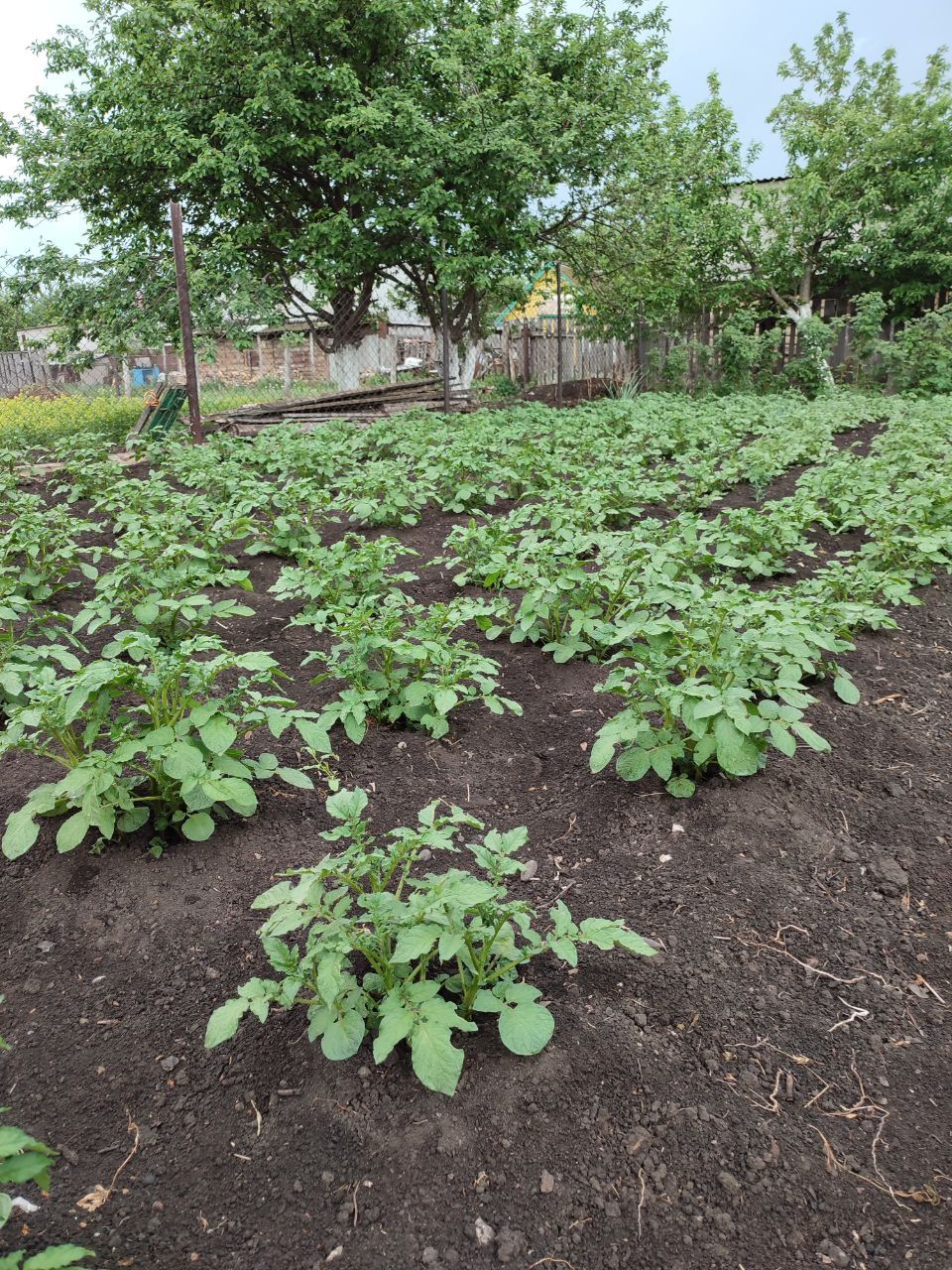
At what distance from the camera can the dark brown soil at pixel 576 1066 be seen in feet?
4.75

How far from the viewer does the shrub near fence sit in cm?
970

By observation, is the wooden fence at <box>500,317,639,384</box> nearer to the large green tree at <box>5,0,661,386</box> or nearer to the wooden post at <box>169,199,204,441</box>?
the large green tree at <box>5,0,661,386</box>

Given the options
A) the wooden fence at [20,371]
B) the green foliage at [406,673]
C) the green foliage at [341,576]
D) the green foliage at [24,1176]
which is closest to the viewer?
the green foliage at [24,1176]

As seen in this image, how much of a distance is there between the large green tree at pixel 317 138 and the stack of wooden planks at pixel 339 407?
1464 mm

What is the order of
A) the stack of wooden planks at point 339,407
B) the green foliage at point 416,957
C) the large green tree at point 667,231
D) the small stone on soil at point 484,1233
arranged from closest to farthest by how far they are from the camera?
1. the small stone on soil at point 484,1233
2. the green foliage at point 416,957
3. the stack of wooden planks at point 339,407
4. the large green tree at point 667,231

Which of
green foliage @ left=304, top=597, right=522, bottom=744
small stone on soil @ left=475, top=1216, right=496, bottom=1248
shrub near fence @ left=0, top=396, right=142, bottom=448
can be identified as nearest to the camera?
small stone on soil @ left=475, top=1216, right=496, bottom=1248

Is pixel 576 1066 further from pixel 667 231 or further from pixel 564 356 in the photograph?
pixel 564 356

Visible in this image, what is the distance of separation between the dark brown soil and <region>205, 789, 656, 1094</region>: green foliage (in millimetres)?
138

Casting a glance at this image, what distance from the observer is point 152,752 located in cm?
219

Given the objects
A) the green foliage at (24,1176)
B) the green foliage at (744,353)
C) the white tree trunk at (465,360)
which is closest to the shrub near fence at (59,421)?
the white tree trunk at (465,360)

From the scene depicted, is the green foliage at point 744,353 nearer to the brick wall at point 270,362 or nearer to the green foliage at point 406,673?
the brick wall at point 270,362

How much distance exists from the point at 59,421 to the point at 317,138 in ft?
16.7

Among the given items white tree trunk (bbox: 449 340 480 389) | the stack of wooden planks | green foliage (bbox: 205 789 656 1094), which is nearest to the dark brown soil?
green foliage (bbox: 205 789 656 1094)

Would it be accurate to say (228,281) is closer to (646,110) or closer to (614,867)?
(646,110)
